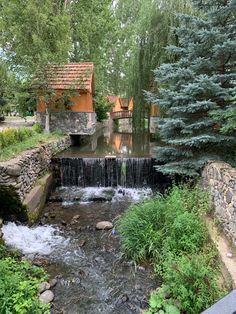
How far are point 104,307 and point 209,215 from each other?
2.75 meters

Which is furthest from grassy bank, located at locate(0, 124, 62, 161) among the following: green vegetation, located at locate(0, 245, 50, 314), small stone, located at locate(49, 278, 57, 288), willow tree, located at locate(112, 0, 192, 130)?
willow tree, located at locate(112, 0, 192, 130)

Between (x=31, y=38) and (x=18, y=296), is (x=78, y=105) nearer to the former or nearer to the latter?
(x=31, y=38)

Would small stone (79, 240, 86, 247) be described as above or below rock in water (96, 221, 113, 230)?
below

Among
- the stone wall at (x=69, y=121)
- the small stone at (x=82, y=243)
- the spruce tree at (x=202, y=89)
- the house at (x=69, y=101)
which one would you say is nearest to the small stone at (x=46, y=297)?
the small stone at (x=82, y=243)

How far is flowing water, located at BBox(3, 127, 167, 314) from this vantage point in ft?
12.9

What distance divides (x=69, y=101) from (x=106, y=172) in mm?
5092

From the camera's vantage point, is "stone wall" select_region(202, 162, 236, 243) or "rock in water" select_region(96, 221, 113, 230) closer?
"stone wall" select_region(202, 162, 236, 243)

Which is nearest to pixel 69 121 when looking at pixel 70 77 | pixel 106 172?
pixel 70 77

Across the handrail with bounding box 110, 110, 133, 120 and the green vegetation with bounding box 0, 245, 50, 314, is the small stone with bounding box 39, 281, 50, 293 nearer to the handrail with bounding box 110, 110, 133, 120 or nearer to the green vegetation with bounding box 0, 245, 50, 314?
the green vegetation with bounding box 0, 245, 50, 314

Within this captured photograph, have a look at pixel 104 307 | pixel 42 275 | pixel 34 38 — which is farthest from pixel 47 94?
pixel 104 307

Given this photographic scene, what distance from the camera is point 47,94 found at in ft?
38.1

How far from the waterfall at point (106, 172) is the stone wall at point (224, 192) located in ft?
10.9

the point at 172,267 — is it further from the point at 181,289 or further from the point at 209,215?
the point at 209,215

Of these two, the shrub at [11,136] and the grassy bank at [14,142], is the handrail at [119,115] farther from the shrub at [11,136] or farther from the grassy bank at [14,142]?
the shrub at [11,136]
